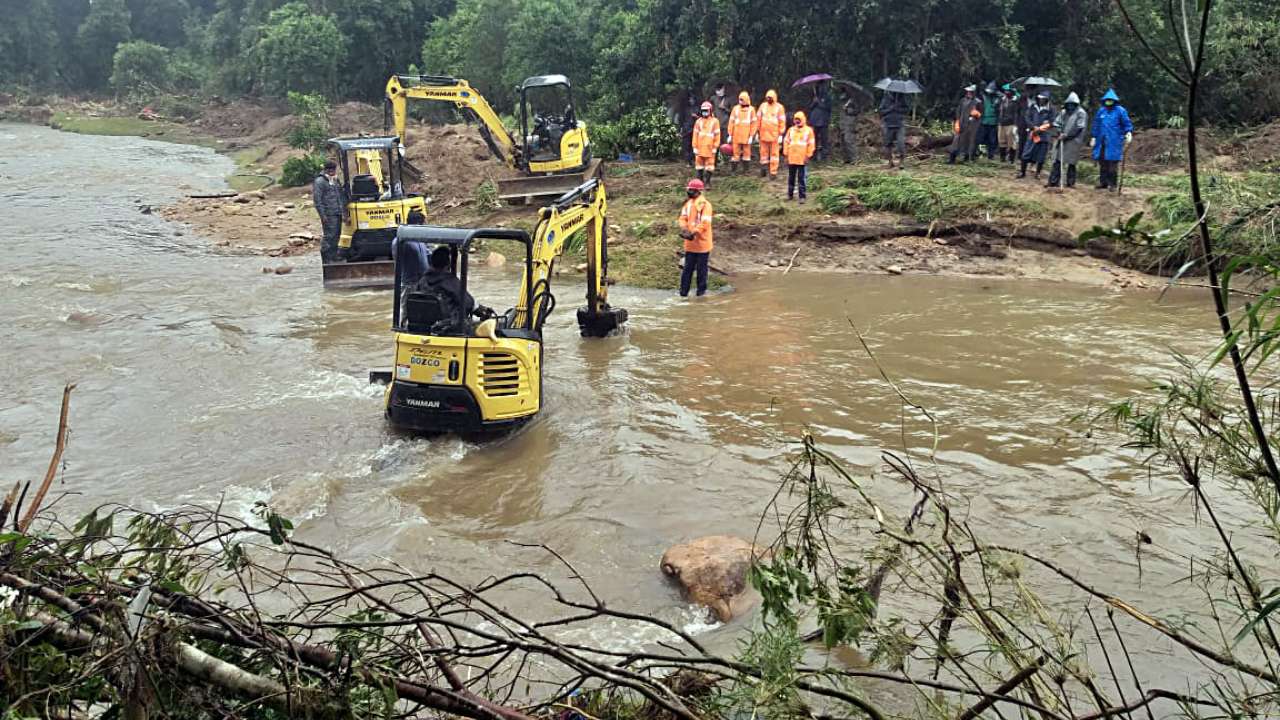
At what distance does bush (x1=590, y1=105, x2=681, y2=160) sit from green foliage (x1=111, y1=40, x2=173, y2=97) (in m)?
34.7

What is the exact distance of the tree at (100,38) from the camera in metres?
50.8

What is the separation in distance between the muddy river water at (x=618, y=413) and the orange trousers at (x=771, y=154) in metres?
4.63

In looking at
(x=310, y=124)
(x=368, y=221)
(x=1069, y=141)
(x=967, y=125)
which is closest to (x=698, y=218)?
(x=368, y=221)

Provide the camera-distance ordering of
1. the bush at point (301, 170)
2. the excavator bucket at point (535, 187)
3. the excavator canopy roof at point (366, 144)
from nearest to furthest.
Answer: the excavator canopy roof at point (366, 144) → the excavator bucket at point (535, 187) → the bush at point (301, 170)

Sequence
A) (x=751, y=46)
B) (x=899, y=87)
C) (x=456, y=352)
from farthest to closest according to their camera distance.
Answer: (x=751, y=46)
(x=899, y=87)
(x=456, y=352)

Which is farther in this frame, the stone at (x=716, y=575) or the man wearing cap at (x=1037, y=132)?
the man wearing cap at (x=1037, y=132)

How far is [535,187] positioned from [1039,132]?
9026 millimetres

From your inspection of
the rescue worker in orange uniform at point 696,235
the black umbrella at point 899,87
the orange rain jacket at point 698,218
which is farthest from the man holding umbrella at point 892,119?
the orange rain jacket at point 698,218

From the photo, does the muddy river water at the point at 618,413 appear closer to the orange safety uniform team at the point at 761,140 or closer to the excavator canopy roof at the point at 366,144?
the excavator canopy roof at the point at 366,144

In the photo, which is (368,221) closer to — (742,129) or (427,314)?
(427,314)

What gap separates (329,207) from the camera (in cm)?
1424

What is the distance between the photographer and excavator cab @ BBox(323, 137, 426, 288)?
14477 millimetres

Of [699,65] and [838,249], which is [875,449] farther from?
[699,65]

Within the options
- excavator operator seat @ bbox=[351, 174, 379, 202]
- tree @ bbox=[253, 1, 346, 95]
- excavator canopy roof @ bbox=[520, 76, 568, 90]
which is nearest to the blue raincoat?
excavator canopy roof @ bbox=[520, 76, 568, 90]
